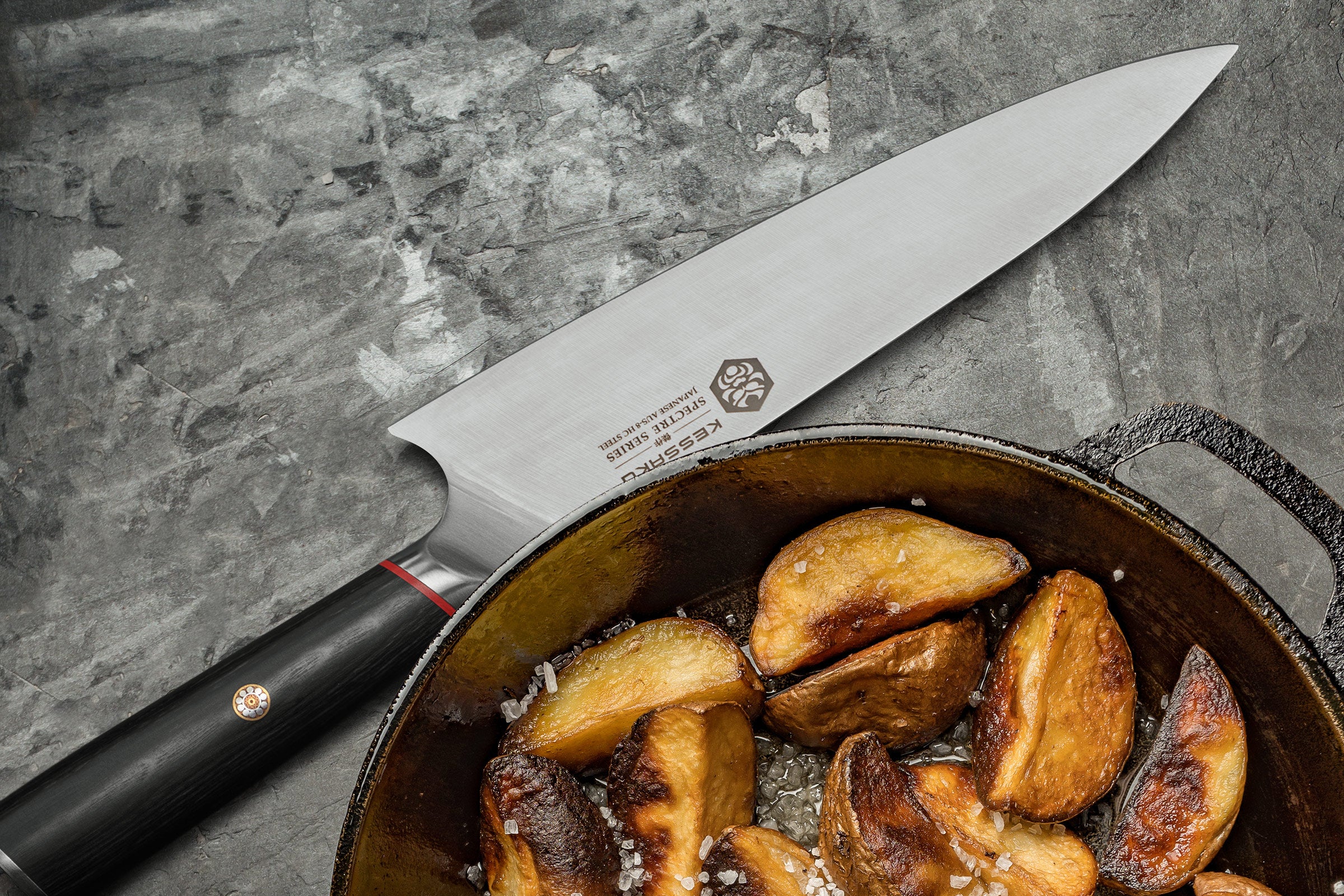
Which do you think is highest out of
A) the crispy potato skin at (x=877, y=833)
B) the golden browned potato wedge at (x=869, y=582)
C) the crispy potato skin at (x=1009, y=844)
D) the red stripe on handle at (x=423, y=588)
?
the golden browned potato wedge at (x=869, y=582)

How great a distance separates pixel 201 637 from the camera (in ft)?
4.78

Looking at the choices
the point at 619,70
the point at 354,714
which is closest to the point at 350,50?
the point at 619,70

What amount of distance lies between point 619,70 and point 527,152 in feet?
0.74

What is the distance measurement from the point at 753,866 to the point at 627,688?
0.87 feet

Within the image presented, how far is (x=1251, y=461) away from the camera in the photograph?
1.15 metres

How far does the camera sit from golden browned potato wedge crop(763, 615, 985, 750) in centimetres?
104

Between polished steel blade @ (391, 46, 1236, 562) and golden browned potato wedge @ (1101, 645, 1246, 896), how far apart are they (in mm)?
666

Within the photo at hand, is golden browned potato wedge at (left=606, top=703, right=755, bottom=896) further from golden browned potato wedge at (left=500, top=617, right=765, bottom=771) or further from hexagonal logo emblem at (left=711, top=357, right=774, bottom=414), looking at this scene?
hexagonal logo emblem at (left=711, top=357, right=774, bottom=414)

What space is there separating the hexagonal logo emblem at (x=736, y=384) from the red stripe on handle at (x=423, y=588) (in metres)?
0.51

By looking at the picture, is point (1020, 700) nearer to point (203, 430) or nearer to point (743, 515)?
point (743, 515)

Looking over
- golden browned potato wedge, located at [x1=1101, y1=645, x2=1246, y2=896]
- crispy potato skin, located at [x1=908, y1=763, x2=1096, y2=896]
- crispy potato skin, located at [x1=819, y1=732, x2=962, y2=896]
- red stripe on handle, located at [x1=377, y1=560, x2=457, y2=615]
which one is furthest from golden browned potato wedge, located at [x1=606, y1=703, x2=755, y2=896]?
golden browned potato wedge, located at [x1=1101, y1=645, x2=1246, y2=896]

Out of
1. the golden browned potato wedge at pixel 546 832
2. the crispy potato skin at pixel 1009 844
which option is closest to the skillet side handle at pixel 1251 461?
the crispy potato skin at pixel 1009 844

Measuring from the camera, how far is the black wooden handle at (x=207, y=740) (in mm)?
1226

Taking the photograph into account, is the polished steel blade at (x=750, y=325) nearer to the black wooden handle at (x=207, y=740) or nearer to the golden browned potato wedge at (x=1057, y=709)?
the black wooden handle at (x=207, y=740)
